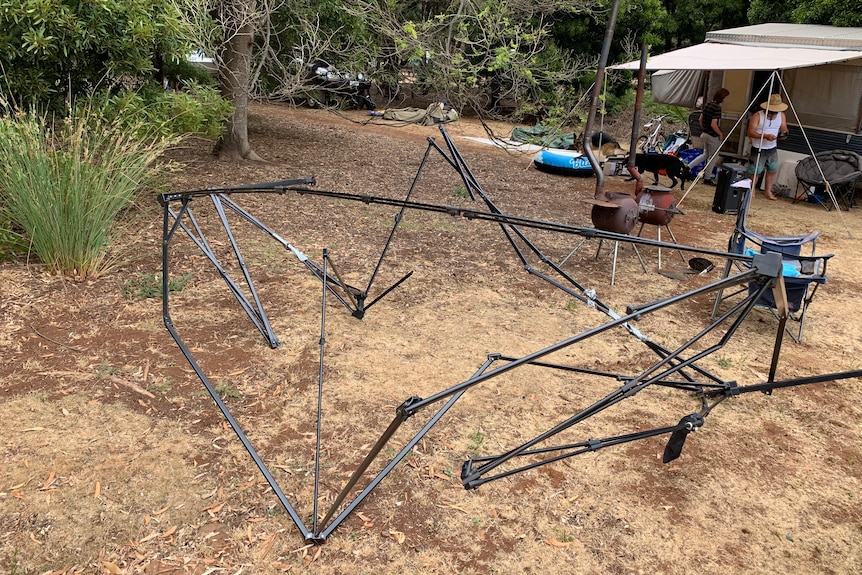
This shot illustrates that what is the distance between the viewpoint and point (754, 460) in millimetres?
3443

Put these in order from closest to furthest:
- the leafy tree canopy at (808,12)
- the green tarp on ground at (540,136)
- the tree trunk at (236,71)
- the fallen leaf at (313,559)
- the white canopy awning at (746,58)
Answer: the fallen leaf at (313,559) → the tree trunk at (236,71) → the white canopy awning at (746,58) → the leafy tree canopy at (808,12) → the green tarp on ground at (540,136)

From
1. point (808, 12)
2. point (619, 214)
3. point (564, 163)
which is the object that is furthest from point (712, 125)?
point (619, 214)

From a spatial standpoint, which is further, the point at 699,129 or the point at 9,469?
the point at 699,129

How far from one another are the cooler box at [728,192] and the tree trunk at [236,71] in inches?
259

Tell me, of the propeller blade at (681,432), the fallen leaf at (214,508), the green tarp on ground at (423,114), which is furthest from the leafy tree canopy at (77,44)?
the green tarp on ground at (423,114)

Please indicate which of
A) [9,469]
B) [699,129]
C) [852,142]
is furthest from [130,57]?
[852,142]

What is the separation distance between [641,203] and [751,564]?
436 centimetres

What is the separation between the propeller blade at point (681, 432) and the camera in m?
A: 2.22

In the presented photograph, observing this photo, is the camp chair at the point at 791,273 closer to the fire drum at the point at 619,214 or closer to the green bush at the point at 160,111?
the fire drum at the point at 619,214

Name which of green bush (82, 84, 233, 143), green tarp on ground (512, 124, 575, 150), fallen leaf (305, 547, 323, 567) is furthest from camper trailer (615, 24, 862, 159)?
fallen leaf (305, 547, 323, 567)

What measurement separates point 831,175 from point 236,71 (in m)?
8.64

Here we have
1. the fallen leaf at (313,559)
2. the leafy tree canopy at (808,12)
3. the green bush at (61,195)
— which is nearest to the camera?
the fallen leaf at (313,559)

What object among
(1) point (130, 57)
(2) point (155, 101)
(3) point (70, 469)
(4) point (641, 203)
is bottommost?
(3) point (70, 469)

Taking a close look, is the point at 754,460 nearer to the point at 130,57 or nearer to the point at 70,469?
the point at 70,469
